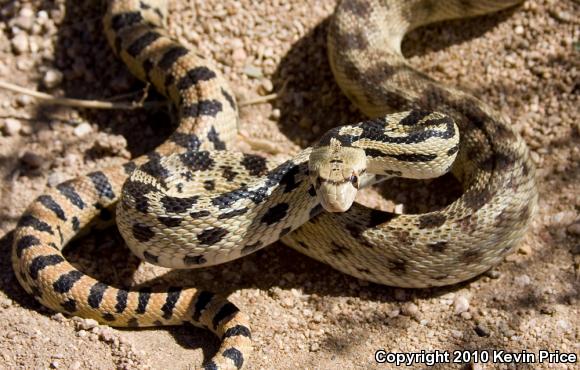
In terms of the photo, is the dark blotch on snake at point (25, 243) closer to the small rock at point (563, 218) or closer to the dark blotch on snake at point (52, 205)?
the dark blotch on snake at point (52, 205)

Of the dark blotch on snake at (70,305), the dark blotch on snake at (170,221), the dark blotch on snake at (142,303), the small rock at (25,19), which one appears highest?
the small rock at (25,19)

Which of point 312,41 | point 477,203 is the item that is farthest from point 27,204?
point 477,203

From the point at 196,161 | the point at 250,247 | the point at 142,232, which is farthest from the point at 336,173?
the point at 142,232

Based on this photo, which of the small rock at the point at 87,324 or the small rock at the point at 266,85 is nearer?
the small rock at the point at 87,324

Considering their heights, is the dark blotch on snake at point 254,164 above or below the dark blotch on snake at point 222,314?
above

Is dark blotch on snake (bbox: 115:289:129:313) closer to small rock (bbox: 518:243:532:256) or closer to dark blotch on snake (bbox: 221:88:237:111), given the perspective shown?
dark blotch on snake (bbox: 221:88:237:111)

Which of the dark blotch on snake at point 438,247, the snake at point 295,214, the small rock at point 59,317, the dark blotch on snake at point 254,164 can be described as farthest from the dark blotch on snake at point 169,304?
the dark blotch on snake at point 438,247

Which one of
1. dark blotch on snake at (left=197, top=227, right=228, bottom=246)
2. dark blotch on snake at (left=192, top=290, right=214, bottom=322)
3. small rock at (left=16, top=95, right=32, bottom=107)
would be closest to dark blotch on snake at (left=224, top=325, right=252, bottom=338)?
dark blotch on snake at (left=192, top=290, right=214, bottom=322)

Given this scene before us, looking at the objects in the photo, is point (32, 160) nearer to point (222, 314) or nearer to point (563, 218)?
point (222, 314)
